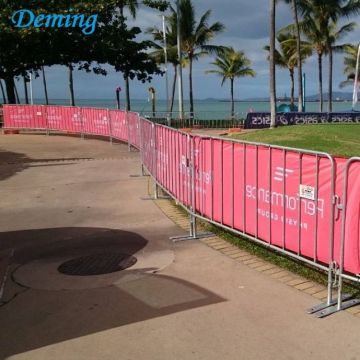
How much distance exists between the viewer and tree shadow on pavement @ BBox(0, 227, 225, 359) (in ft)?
14.1

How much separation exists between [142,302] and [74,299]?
0.72 metres

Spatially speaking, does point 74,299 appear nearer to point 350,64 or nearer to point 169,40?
point 169,40

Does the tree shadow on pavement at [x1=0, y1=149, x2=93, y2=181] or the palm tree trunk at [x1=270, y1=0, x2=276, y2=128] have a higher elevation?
the palm tree trunk at [x1=270, y1=0, x2=276, y2=128]

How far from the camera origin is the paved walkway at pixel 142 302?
393cm

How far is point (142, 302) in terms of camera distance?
4820 millimetres

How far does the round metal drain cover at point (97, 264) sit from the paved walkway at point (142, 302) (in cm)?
5

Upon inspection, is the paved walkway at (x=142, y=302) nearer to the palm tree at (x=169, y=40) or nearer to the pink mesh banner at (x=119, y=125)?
the pink mesh banner at (x=119, y=125)

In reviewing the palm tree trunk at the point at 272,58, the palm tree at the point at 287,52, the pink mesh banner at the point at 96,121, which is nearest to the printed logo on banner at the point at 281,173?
the pink mesh banner at the point at 96,121

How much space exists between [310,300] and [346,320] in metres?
0.47

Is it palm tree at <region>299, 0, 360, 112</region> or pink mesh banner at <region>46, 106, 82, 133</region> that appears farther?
palm tree at <region>299, 0, 360, 112</region>

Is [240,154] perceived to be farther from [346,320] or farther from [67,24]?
[67,24]

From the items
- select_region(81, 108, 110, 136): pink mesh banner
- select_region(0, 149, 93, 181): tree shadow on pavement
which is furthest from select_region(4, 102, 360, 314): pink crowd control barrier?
select_region(81, 108, 110, 136): pink mesh banner

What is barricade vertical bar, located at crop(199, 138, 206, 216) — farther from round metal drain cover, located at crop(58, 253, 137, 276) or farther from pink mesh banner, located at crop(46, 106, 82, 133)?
pink mesh banner, located at crop(46, 106, 82, 133)

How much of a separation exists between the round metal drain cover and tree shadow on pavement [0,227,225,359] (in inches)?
4.3
